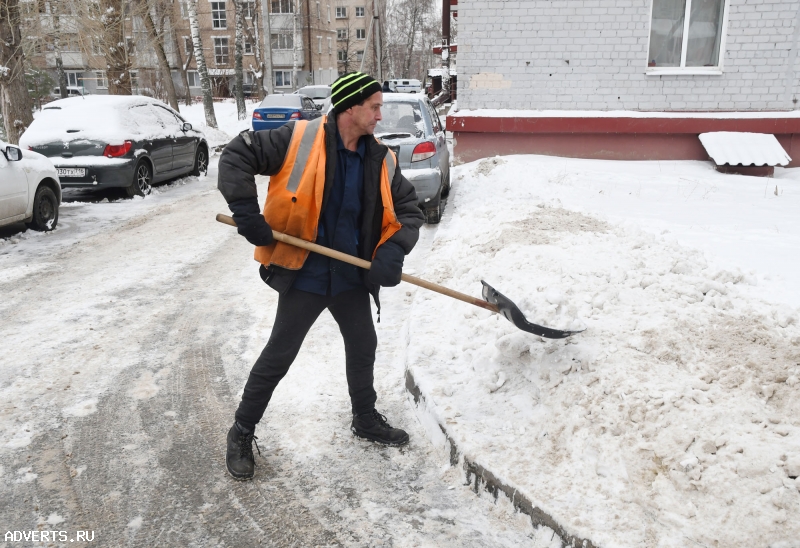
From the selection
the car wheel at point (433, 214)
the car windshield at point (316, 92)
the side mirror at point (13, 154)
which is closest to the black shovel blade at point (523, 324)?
the car wheel at point (433, 214)

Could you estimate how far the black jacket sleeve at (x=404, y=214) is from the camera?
3.19 meters

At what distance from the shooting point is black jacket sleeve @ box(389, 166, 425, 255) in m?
3.19

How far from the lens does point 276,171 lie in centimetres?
297

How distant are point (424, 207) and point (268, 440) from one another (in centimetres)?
543

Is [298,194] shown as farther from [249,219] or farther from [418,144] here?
[418,144]

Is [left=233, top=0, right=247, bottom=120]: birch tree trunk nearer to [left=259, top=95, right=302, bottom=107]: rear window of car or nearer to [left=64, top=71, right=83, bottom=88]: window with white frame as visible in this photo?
[left=259, top=95, right=302, bottom=107]: rear window of car

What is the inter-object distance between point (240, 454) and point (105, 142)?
28.1ft

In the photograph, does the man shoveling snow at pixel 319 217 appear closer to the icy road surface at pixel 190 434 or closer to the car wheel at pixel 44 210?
the icy road surface at pixel 190 434

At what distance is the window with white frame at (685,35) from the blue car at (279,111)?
12.8m

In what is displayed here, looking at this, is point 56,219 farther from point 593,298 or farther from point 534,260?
point 593,298

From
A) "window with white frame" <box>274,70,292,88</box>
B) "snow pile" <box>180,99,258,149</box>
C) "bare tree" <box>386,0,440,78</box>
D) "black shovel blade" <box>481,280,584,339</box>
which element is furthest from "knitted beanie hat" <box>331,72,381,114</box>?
"bare tree" <box>386,0,440,78</box>

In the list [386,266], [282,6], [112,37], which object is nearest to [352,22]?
[282,6]

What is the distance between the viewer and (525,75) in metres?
11.4

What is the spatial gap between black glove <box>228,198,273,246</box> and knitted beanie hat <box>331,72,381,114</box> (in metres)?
0.59
